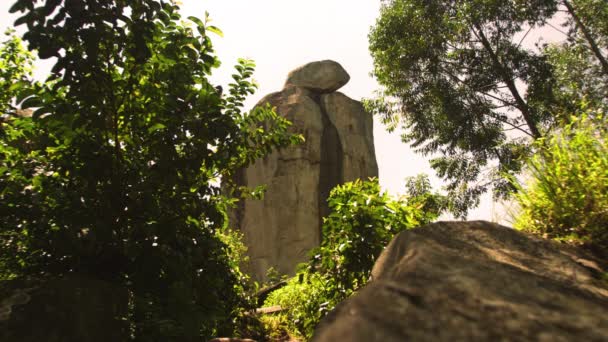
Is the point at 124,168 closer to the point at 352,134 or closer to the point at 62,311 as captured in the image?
the point at 62,311

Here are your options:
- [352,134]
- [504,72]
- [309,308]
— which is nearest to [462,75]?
[504,72]

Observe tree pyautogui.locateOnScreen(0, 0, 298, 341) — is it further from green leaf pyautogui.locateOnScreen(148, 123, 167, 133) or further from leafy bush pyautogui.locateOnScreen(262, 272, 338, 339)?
leafy bush pyautogui.locateOnScreen(262, 272, 338, 339)

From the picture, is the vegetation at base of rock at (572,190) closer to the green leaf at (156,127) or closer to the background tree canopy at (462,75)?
the green leaf at (156,127)

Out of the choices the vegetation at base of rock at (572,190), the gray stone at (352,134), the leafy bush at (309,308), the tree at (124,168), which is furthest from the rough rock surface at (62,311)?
the gray stone at (352,134)

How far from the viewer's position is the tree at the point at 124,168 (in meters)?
2.73

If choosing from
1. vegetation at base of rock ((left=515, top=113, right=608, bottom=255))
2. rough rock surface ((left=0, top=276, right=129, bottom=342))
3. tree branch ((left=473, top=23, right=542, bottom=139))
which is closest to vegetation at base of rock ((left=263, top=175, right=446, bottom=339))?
vegetation at base of rock ((left=515, top=113, right=608, bottom=255))

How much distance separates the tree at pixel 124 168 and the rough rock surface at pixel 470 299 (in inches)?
63.4

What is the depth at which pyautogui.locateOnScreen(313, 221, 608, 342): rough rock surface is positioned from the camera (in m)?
1.39

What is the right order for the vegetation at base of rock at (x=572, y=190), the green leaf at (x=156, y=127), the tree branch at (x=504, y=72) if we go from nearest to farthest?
the vegetation at base of rock at (x=572, y=190)
the green leaf at (x=156, y=127)
the tree branch at (x=504, y=72)

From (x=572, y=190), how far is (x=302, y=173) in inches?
689

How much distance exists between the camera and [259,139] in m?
3.96

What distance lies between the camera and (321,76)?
2245 cm

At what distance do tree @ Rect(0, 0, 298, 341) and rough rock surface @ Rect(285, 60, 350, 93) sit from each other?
63.9ft

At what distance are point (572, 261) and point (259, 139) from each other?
2.66m
